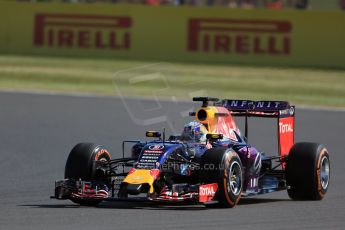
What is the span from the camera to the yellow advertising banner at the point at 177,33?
89.9 ft

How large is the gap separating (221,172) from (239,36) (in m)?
17.8

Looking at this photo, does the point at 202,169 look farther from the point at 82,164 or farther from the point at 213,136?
the point at 82,164

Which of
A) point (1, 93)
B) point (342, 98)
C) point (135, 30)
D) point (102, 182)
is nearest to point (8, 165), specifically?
point (102, 182)

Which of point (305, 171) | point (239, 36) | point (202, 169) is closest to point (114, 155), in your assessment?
point (305, 171)

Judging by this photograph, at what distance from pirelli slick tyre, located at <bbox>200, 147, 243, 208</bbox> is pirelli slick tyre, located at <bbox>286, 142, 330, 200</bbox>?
42.1 inches

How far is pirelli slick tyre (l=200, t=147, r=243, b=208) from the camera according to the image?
10258 mm

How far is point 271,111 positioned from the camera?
39.8ft

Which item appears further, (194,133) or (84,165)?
(194,133)

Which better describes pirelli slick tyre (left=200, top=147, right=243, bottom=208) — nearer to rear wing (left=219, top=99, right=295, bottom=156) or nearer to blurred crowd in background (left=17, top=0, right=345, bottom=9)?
rear wing (left=219, top=99, right=295, bottom=156)

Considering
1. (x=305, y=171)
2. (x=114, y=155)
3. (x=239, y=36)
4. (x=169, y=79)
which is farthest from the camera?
(x=239, y=36)

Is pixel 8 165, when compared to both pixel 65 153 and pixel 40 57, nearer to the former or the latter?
pixel 65 153

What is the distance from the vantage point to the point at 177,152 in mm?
10609

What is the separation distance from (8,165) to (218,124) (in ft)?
13.5

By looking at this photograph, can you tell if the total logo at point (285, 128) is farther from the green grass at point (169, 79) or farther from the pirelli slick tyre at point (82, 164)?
the green grass at point (169, 79)
